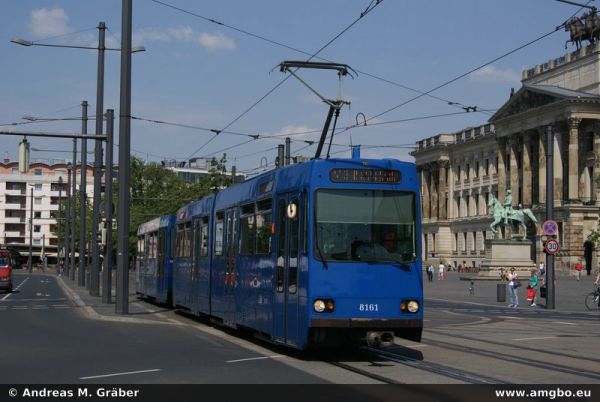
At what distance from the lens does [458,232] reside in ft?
438

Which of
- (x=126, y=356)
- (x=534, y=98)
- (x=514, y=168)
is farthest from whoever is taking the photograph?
(x=514, y=168)

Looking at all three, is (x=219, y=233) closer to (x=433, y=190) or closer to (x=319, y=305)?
(x=319, y=305)

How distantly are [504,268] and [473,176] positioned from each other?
56884 mm

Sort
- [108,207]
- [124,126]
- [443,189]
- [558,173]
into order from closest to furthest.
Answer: [124,126]
[108,207]
[558,173]
[443,189]

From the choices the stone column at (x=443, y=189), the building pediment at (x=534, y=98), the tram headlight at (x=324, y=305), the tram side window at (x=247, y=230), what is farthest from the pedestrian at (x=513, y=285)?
the stone column at (x=443, y=189)

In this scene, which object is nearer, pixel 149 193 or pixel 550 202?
pixel 550 202

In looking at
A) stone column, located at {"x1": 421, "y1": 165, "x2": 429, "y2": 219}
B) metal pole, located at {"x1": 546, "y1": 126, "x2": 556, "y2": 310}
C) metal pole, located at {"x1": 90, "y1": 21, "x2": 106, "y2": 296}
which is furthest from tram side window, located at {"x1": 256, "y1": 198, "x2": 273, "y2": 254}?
stone column, located at {"x1": 421, "y1": 165, "x2": 429, "y2": 219}

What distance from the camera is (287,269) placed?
15.7 m

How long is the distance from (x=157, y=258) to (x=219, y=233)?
10.8m

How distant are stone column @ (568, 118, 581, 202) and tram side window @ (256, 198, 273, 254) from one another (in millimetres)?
87461

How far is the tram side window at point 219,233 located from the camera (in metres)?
21.1

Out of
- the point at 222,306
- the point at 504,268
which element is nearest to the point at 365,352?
the point at 222,306

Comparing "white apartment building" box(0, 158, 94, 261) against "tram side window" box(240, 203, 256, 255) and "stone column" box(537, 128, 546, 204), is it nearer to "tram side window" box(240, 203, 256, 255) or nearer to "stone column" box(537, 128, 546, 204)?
"stone column" box(537, 128, 546, 204)

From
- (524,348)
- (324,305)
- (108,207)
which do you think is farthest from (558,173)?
(324,305)
